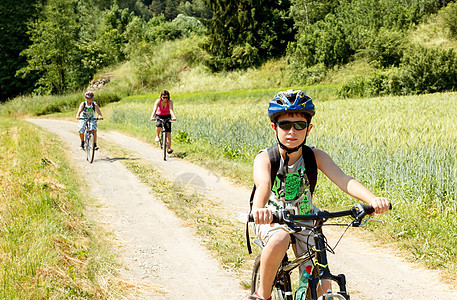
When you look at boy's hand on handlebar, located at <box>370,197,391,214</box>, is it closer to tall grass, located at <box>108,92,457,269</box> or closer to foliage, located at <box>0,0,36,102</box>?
tall grass, located at <box>108,92,457,269</box>

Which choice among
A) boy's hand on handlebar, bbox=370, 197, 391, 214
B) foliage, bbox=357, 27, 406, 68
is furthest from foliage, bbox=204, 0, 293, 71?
boy's hand on handlebar, bbox=370, 197, 391, 214

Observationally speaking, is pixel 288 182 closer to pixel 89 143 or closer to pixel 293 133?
pixel 293 133

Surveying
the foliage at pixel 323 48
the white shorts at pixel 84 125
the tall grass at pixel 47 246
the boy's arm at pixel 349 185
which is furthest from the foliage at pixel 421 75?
the boy's arm at pixel 349 185

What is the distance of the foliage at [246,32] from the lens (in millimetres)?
53156

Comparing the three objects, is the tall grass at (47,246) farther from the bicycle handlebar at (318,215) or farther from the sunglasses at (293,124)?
the sunglasses at (293,124)

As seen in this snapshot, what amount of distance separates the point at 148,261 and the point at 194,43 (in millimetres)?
56163

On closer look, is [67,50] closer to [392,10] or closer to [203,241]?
[392,10]

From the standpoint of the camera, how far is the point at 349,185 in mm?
3102

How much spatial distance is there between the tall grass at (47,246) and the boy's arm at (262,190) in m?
2.29

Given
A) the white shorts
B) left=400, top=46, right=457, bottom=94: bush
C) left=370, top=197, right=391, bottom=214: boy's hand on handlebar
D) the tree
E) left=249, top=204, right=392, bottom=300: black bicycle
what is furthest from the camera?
the tree

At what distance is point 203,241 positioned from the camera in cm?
624

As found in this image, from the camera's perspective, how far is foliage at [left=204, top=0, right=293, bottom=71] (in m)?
53.2

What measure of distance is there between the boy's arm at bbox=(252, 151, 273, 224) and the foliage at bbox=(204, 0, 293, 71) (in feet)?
166

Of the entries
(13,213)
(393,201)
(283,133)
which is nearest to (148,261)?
(13,213)
